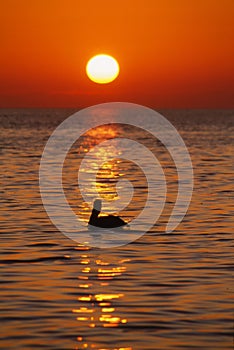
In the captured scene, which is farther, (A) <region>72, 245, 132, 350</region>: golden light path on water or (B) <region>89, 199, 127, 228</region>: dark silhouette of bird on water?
(B) <region>89, 199, 127, 228</region>: dark silhouette of bird on water

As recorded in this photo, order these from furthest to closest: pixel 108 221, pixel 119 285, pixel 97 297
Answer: pixel 108 221
pixel 119 285
pixel 97 297

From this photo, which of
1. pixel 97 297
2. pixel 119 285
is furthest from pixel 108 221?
pixel 97 297

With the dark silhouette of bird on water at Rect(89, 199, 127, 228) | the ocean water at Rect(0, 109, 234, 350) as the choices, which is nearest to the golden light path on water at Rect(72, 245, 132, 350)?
the ocean water at Rect(0, 109, 234, 350)

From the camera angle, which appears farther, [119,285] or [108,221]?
[108,221]

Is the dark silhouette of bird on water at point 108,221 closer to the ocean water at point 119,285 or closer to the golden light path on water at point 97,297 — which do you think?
the ocean water at point 119,285

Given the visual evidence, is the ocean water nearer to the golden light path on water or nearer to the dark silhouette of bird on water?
the golden light path on water

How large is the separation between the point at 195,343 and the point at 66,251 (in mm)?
7985

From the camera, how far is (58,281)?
17.4m

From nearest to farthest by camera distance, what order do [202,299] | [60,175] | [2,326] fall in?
1. [2,326]
2. [202,299]
3. [60,175]

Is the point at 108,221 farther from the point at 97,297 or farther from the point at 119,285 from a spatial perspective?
the point at 97,297

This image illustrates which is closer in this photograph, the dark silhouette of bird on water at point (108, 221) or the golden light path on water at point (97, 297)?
the golden light path on water at point (97, 297)

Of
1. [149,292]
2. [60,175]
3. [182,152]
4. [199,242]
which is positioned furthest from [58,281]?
[182,152]

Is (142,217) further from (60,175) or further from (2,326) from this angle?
(60,175)

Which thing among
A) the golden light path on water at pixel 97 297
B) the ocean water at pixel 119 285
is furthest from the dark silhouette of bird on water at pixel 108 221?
the golden light path on water at pixel 97 297
